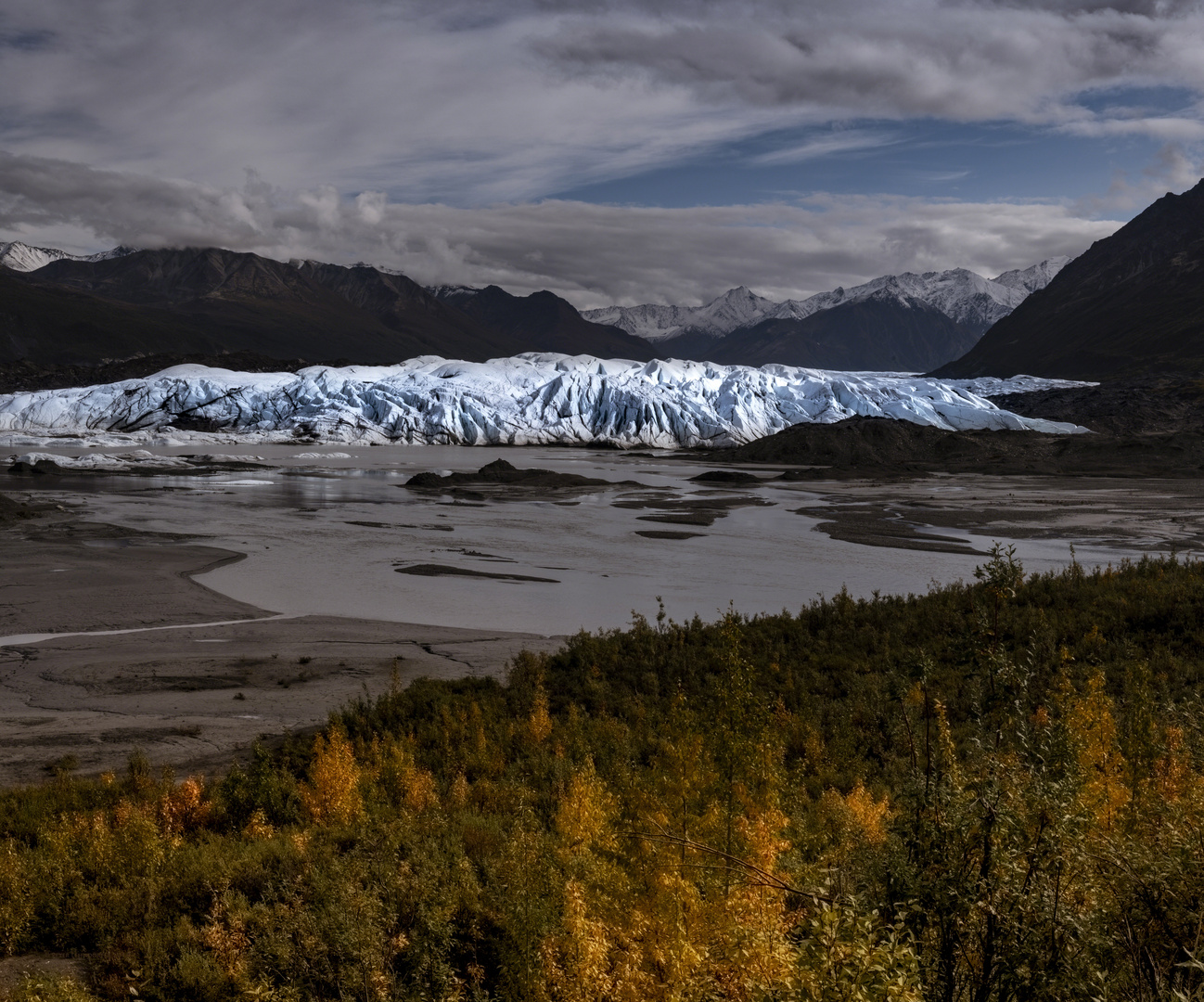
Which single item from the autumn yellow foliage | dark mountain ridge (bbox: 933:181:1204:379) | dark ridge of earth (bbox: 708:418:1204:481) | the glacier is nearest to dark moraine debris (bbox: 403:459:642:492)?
dark ridge of earth (bbox: 708:418:1204:481)

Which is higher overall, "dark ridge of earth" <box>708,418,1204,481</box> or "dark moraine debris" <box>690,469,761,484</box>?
"dark ridge of earth" <box>708,418,1204,481</box>

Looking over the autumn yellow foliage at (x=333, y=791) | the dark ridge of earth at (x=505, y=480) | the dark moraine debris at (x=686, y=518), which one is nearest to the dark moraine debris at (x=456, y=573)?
the dark moraine debris at (x=686, y=518)

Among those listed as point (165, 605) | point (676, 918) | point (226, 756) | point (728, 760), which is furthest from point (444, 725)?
point (165, 605)

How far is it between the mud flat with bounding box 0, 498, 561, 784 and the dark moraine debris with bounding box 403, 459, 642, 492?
2641 centimetres

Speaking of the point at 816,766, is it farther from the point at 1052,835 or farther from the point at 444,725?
the point at 1052,835

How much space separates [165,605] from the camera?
19.0 meters

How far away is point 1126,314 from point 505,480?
493ft

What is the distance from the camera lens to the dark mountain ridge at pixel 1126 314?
443ft

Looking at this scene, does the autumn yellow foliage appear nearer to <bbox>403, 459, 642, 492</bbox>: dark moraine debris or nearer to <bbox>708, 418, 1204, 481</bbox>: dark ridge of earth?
<bbox>403, 459, 642, 492</bbox>: dark moraine debris

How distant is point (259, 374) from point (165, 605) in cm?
9078

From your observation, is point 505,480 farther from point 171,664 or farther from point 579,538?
point 171,664

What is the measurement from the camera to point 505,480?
2029 inches

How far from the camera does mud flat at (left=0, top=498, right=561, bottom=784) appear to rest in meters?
11.1

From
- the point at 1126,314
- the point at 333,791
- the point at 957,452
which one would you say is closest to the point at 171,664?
the point at 333,791
